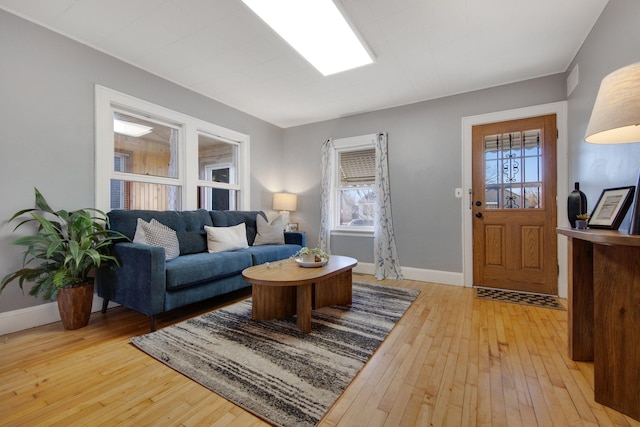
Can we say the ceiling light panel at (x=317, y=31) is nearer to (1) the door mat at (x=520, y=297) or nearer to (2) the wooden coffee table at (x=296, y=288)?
(2) the wooden coffee table at (x=296, y=288)

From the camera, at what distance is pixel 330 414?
1230 mm

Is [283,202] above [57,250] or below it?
above

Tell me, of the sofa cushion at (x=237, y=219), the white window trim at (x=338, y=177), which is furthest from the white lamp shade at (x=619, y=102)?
the sofa cushion at (x=237, y=219)

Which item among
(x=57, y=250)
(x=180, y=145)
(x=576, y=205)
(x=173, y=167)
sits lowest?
(x=57, y=250)

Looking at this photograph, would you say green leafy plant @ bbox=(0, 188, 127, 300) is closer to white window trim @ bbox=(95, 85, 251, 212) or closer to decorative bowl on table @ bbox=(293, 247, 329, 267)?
white window trim @ bbox=(95, 85, 251, 212)

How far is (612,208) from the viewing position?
1553 millimetres

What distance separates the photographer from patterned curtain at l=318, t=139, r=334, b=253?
427 cm

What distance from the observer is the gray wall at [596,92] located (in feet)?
5.35

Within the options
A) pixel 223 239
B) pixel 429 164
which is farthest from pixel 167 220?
pixel 429 164

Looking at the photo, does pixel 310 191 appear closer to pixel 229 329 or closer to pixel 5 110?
pixel 229 329

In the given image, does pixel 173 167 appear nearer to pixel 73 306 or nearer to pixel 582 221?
pixel 73 306

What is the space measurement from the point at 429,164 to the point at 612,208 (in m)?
2.12

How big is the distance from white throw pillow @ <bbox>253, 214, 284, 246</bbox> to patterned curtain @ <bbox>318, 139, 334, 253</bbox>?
0.82 meters

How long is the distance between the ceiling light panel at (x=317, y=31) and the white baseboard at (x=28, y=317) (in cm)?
290
